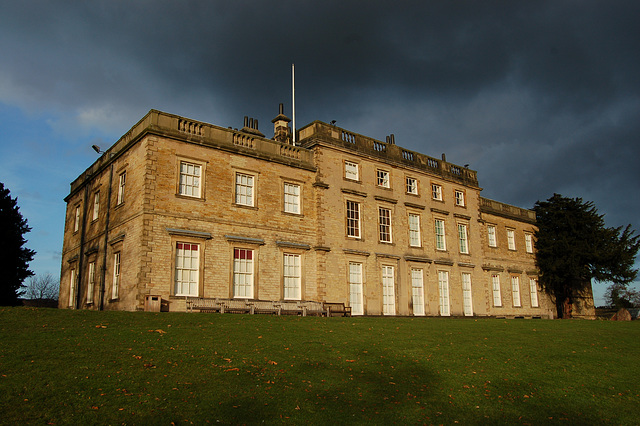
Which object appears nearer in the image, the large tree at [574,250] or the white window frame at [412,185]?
the white window frame at [412,185]

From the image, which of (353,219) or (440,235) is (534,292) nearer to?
(440,235)

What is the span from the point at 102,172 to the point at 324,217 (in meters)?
12.4

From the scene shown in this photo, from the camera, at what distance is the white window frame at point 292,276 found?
85.3 ft

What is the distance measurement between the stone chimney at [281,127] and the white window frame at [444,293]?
13.2 m

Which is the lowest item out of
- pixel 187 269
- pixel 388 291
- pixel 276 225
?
pixel 388 291

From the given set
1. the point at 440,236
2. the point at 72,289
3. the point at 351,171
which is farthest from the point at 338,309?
the point at 72,289

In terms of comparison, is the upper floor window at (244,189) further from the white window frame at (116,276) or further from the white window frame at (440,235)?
the white window frame at (440,235)

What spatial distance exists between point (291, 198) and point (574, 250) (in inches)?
1002

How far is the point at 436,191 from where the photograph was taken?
35344 millimetres

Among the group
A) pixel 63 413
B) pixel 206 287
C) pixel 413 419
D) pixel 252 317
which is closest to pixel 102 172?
pixel 206 287

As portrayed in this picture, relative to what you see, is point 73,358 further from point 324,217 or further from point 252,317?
point 324,217

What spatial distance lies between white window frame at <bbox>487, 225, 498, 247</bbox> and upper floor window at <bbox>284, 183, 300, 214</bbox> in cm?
1820

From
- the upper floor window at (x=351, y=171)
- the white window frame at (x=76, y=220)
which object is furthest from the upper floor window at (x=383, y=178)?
the white window frame at (x=76, y=220)

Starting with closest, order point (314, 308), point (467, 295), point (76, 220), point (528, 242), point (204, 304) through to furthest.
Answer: point (204, 304), point (314, 308), point (76, 220), point (467, 295), point (528, 242)
